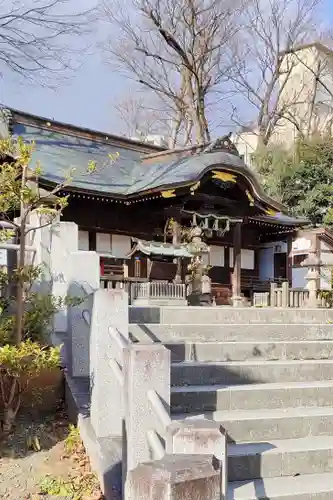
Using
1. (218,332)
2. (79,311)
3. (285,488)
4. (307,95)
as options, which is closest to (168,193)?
(218,332)

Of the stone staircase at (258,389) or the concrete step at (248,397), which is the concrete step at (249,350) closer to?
the stone staircase at (258,389)

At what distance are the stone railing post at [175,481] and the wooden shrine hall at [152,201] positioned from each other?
10.6 metres

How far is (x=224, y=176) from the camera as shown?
1498 cm

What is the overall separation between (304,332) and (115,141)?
42.4 ft

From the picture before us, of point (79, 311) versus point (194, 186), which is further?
point (194, 186)

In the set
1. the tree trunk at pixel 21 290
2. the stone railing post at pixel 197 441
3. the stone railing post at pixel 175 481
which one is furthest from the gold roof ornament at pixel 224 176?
the stone railing post at pixel 175 481

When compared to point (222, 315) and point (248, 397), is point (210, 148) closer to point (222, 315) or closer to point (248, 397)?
point (222, 315)

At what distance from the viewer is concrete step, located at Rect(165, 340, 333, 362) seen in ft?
17.7

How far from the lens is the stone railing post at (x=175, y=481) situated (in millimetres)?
2090

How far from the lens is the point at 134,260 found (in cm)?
1495

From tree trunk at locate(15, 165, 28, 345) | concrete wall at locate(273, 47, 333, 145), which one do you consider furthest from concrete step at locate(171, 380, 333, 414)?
concrete wall at locate(273, 47, 333, 145)

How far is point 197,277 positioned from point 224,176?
11.2ft

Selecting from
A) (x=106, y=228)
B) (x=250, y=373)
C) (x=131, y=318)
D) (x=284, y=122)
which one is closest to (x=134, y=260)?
(x=106, y=228)

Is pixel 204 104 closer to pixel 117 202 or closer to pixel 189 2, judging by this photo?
pixel 189 2
